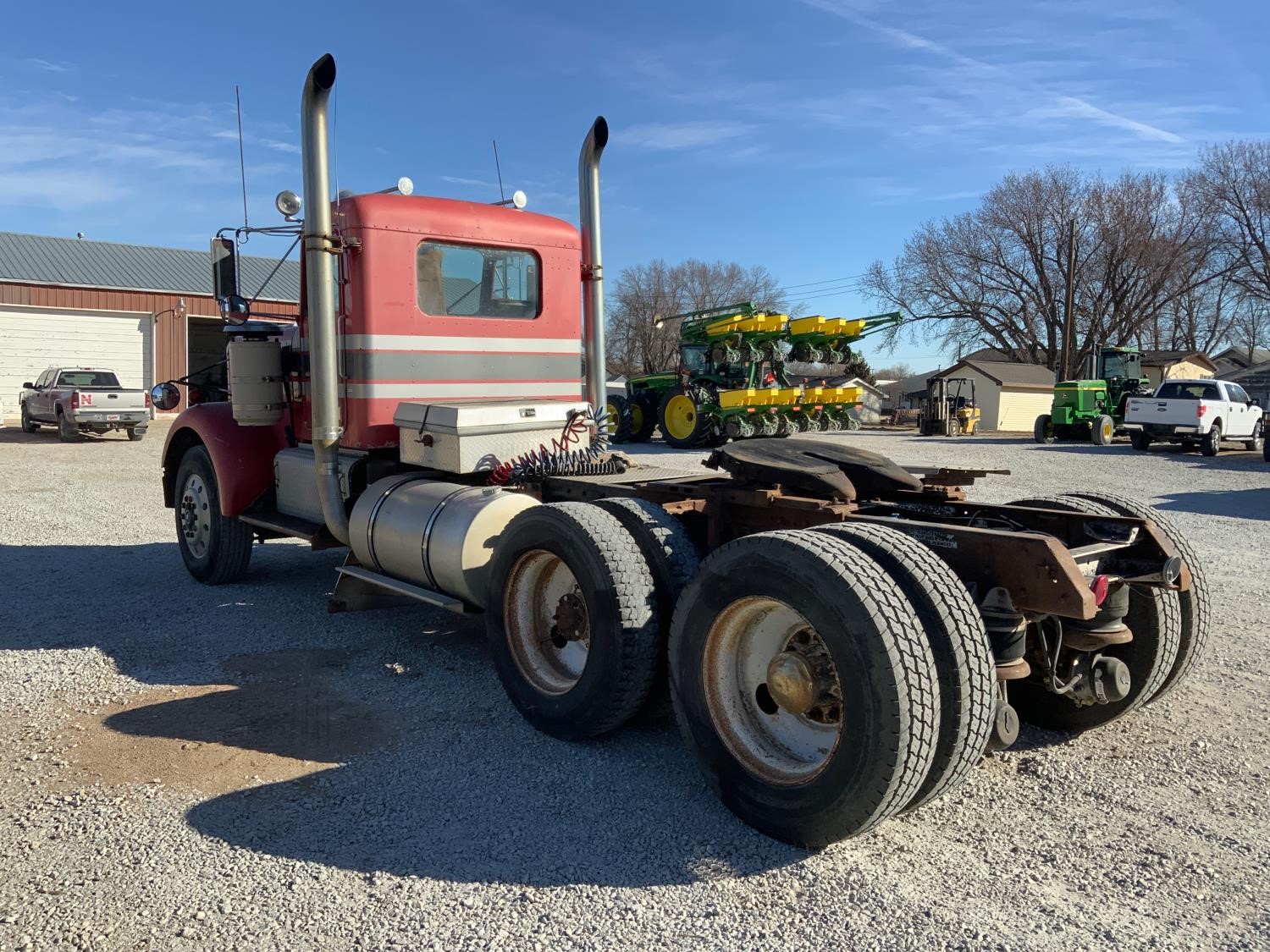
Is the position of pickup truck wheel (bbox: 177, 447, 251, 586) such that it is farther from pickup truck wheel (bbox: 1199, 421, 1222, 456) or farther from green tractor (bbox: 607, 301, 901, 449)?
pickup truck wheel (bbox: 1199, 421, 1222, 456)

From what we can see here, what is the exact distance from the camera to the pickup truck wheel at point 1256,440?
990 inches

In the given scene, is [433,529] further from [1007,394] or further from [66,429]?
[1007,394]

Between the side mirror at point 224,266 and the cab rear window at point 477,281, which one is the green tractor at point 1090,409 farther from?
the side mirror at point 224,266

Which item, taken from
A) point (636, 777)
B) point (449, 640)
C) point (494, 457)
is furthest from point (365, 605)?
point (636, 777)

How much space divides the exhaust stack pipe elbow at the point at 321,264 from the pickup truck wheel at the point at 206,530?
5.32 ft

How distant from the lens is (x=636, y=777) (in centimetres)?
380

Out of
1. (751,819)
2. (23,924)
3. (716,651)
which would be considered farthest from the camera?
(716,651)

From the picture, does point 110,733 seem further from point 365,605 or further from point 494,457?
point 494,457

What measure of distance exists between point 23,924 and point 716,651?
2.24 meters

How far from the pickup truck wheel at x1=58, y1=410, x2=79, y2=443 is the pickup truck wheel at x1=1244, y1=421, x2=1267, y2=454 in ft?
94.6

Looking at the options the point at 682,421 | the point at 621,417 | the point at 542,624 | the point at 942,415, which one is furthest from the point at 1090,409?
the point at 542,624

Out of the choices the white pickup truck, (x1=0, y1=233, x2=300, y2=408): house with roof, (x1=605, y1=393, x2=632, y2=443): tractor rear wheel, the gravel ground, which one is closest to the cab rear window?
the gravel ground

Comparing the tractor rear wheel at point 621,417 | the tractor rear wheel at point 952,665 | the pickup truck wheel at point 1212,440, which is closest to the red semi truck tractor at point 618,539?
Result: the tractor rear wheel at point 952,665

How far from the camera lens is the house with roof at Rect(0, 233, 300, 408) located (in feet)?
92.7
